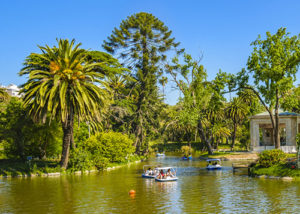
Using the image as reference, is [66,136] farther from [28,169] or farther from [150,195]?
[150,195]

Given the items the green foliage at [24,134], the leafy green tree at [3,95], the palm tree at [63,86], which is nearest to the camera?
the palm tree at [63,86]

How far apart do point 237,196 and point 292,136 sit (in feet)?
111

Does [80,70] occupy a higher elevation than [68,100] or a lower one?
higher

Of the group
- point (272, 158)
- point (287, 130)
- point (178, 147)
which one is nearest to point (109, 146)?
point (272, 158)

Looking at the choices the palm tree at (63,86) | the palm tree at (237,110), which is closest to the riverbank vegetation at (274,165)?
the palm tree at (63,86)

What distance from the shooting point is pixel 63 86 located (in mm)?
37875

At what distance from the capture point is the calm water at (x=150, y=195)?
72.9 feet

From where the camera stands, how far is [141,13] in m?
67.2

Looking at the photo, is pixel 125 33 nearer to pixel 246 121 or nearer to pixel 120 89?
pixel 120 89

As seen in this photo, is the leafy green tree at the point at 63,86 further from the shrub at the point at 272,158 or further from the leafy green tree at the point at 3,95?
the shrub at the point at 272,158

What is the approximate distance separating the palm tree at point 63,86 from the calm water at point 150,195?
755cm

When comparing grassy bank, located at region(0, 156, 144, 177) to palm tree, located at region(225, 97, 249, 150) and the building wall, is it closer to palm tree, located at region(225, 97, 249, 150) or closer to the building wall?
the building wall

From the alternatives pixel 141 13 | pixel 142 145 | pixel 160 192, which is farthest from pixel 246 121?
pixel 160 192

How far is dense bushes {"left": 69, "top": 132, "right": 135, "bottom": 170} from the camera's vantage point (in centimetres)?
4321
